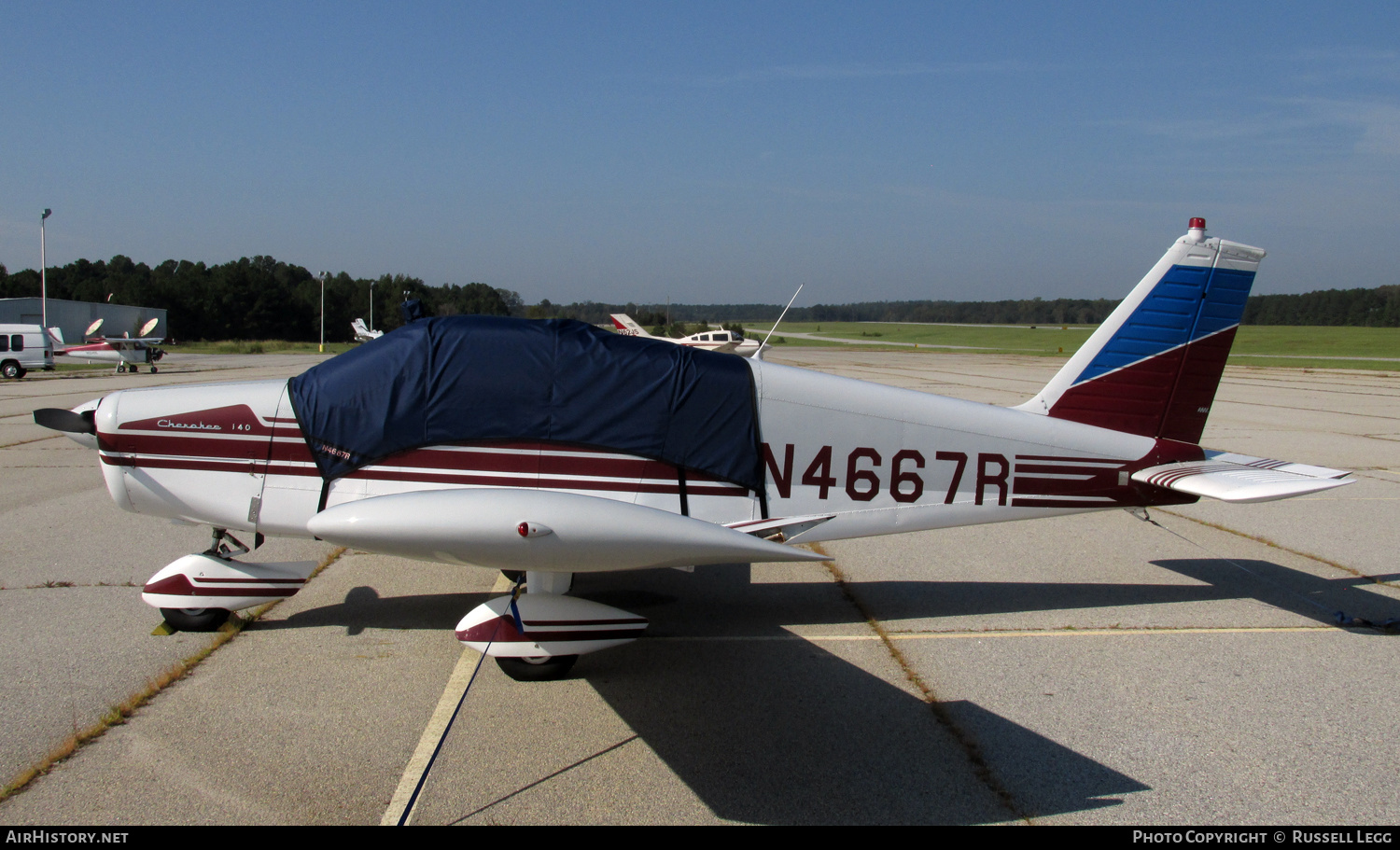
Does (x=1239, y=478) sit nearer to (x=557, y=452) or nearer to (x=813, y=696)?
(x=813, y=696)

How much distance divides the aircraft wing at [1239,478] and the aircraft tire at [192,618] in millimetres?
5679

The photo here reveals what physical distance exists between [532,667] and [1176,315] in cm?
466

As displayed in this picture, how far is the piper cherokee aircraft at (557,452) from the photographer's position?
180 inches

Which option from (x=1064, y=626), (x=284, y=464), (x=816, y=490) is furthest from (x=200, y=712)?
(x=1064, y=626)

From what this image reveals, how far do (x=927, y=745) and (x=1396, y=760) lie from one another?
6.63ft

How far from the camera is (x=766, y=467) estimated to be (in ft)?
16.1

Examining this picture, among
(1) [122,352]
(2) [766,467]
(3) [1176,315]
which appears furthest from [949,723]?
(1) [122,352]

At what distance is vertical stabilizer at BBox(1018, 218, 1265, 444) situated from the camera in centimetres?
561

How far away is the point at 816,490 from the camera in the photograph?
498cm

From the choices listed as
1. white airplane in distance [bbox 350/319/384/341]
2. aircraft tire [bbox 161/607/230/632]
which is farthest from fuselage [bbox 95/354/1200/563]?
white airplane in distance [bbox 350/319/384/341]

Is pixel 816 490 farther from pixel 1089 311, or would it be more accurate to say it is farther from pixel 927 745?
pixel 1089 311

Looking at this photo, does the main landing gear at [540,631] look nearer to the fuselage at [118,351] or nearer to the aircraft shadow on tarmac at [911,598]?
the aircraft shadow on tarmac at [911,598]

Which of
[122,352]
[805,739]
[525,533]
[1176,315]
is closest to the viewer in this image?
[525,533]

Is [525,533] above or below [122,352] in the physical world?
above
